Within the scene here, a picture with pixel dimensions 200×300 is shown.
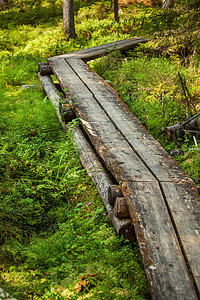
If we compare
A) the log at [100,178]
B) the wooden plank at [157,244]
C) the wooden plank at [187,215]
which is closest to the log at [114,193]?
the wooden plank at [157,244]

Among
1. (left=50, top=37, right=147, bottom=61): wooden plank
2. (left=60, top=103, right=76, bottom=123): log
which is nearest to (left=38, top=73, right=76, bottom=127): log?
(left=60, top=103, right=76, bottom=123): log

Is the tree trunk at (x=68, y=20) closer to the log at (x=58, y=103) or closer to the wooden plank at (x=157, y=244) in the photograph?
the log at (x=58, y=103)

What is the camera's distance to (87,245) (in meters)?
2.82

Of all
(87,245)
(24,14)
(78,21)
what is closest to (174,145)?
(87,245)

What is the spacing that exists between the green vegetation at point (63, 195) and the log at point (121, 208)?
0.86ft

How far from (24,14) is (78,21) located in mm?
3254

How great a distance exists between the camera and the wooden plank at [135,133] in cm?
341

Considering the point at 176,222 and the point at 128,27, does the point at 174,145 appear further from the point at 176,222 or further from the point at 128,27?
the point at 128,27

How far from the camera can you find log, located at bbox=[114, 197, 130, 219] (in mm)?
2888

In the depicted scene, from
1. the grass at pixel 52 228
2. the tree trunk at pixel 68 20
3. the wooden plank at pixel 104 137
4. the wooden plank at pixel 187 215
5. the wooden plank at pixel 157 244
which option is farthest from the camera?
the tree trunk at pixel 68 20

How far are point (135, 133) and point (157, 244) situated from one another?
7.23ft

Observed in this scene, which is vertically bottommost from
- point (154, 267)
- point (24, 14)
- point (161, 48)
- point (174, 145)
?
point (174, 145)

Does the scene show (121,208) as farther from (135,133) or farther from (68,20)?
(68,20)

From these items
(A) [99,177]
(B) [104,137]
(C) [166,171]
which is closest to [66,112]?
(B) [104,137]
